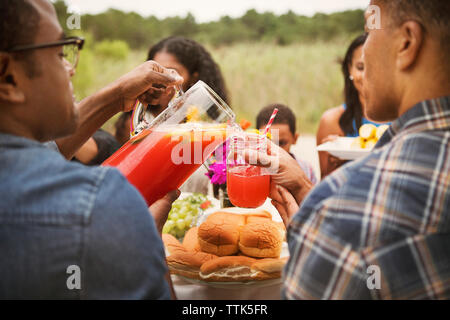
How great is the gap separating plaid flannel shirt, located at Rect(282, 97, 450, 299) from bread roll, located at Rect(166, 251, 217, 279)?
462mm

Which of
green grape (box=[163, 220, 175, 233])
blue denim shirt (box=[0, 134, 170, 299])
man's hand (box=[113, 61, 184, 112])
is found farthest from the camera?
green grape (box=[163, 220, 175, 233])

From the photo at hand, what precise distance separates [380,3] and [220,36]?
446cm

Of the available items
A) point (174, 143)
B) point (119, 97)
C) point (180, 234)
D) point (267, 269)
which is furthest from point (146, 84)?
point (267, 269)

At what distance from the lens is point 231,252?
1091 mm

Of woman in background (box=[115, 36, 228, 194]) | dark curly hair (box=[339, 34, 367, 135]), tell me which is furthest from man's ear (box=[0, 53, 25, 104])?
dark curly hair (box=[339, 34, 367, 135])

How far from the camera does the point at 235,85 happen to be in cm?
499

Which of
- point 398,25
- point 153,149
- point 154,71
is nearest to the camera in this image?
point 398,25

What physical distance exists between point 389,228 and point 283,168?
507 millimetres

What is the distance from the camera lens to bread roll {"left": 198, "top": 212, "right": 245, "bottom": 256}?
107cm

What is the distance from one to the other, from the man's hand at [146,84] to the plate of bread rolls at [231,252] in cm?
42

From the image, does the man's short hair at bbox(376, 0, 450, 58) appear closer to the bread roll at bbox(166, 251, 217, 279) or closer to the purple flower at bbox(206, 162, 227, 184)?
the bread roll at bbox(166, 251, 217, 279)
